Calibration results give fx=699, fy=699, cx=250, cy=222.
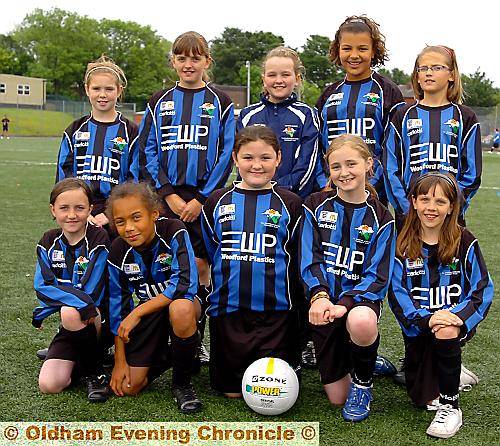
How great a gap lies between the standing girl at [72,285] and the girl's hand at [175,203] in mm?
478

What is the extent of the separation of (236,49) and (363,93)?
2954 inches

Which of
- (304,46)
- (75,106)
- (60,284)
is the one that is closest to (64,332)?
(60,284)

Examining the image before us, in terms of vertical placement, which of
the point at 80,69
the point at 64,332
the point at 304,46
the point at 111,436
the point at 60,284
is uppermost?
the point at 304,46

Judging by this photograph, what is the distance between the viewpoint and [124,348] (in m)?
3.80

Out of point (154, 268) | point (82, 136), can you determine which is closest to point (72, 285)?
point (154, 268)

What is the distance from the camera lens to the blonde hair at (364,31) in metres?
4.10

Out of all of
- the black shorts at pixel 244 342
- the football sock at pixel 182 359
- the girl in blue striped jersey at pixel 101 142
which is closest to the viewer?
the football sock at pixel 182 359

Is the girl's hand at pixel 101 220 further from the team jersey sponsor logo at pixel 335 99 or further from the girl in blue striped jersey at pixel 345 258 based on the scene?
the team jersey sponsor logo at pixel 335 99

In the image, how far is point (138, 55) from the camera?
74.3 meters

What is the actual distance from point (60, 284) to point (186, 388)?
909 mm

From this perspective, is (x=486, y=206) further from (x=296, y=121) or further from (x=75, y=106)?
(x=75, y=106)

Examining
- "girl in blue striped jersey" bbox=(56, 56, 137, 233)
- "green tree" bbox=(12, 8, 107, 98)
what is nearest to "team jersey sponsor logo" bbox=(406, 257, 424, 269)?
"girl in blue striped jersey" bbox=(56, 56, 137, 233)

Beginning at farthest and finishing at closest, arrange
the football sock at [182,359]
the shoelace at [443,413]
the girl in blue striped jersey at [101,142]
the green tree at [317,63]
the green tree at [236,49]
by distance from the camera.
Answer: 1. the green tree at [236,49]
2. the green tree at [317,63]
3. the girl in blue striped jersey at [101,142]
4. the football sock at [182,359]
5. the shoelace at [443,413]

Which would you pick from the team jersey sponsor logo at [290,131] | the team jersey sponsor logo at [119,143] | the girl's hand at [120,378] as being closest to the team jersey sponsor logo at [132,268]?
the girl's hand at [120,378]
